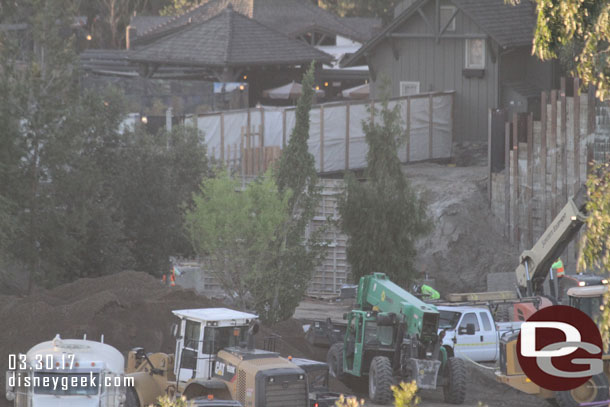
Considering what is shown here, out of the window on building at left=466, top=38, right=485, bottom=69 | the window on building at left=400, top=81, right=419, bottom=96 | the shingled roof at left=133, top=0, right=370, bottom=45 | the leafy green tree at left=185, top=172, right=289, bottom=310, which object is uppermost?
the shingled roof at left=133, top=0, right=370, bottom=45

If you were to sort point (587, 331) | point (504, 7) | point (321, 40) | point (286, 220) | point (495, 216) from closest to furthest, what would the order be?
1. point (587, 331)
2. point (286, 220)
3. point (495, 216)
4. point (504, 7)
5. point (321, 40)

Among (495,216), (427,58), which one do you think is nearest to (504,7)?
(427,58)

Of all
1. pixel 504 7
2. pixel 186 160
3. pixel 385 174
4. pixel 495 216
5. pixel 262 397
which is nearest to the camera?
pixel 262 397

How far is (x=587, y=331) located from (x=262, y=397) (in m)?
7.83

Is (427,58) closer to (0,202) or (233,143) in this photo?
(233,143)

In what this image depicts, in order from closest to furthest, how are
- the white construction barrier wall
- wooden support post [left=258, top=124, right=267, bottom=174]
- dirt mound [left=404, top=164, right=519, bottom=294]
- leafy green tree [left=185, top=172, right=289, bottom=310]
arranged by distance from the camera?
leafy green tree [left=185, top=172, right=289, bottom=310] < dirt mound [left=404, top=164, right=519, bottom=294] < wooden support post [left=258, top=124, right=267, bottom=174] < the white construction barrier wall

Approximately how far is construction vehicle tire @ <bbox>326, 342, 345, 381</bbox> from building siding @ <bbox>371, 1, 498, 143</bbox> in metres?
22.7

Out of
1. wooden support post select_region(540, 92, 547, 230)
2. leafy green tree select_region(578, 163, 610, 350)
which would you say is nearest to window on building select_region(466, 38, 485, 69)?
wooden support post select_region(540, 92, 547, 230)

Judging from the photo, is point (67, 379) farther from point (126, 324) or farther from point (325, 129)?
point (325, 129)

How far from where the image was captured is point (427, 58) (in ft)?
156

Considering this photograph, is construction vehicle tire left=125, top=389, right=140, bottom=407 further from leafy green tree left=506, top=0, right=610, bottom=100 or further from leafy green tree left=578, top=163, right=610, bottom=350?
leafy green tree left=506, top=0, right=610, bottom=100

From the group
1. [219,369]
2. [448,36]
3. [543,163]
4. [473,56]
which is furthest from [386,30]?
[219,369]

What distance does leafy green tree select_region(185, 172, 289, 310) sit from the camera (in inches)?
1029

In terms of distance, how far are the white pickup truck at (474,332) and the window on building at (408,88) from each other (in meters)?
21.8
